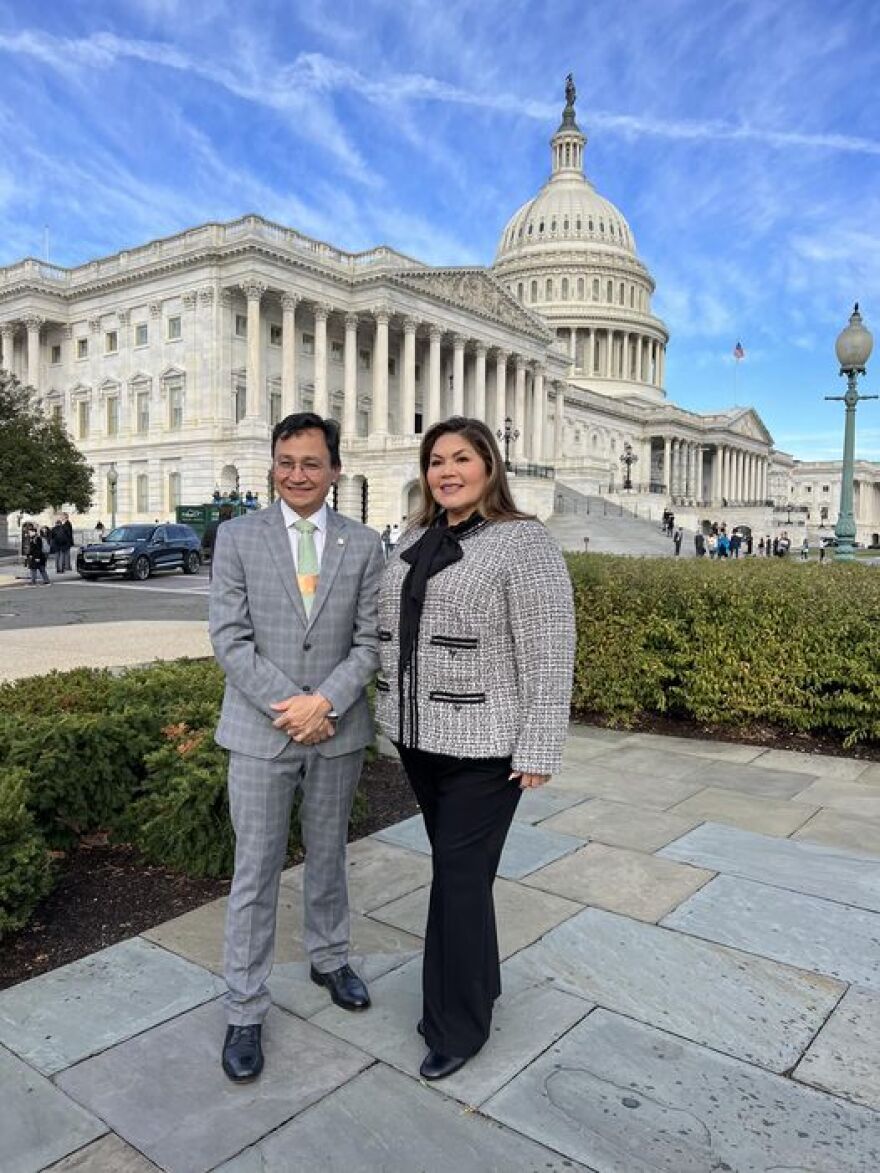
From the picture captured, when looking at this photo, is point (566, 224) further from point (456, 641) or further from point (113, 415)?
point (456, 641)

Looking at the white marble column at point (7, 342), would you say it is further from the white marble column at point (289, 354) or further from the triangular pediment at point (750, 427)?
the triangular pediment at point (750, 427)

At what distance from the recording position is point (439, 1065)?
3148 millimetres

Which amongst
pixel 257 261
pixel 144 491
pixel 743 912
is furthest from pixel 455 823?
pixel 144 491

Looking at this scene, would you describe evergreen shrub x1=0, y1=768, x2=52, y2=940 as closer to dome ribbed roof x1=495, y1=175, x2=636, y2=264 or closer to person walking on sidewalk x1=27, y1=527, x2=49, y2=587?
person walking on sidewalk x1=27, y1=527, x2=49, y2=587

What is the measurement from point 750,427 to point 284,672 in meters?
129

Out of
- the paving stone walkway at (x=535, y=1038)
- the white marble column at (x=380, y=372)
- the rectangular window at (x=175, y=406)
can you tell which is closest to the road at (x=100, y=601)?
the paving stone walkway at (x=535, y=1038)

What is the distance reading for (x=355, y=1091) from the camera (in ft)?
10.00

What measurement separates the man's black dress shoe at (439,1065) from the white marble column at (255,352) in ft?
177

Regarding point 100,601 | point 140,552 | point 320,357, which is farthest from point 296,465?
point 320,357

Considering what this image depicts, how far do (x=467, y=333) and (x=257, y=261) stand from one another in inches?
731

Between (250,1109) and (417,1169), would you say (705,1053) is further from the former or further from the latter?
(250,1109)

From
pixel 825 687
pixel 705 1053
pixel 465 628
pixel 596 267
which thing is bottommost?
pixel 705 1053

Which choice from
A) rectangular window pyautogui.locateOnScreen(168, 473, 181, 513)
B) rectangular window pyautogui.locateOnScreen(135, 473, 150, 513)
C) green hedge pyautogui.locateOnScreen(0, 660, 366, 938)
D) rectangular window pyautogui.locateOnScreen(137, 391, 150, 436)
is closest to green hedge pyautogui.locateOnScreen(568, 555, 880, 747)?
green hedge pyautogui.locateOnScreen(0, 660, 366, 938)

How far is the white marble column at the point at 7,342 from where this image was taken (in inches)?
2547
